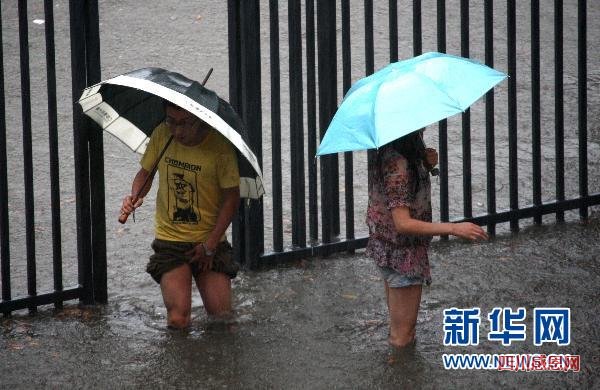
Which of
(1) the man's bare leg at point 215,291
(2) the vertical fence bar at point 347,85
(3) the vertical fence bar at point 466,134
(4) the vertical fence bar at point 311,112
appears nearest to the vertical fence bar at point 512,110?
(3) the vertical fence bar at point 466,134

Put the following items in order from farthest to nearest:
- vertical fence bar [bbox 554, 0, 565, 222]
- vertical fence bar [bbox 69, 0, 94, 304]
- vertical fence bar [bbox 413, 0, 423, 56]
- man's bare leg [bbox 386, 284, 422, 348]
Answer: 1. vertical fence bar [bbox 554, 0, 565, 222]
2. vertical fence bar [bbox 413, 0, 423, 56]
3. vertical fence bar [bbox 69, 0, 94, 304]
4. man's bare leg [bbox 386, 284, 422, 348]

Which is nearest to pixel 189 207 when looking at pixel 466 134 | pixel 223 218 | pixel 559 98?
pixel 223 218

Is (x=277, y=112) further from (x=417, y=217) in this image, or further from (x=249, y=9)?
(x=417, y=217)

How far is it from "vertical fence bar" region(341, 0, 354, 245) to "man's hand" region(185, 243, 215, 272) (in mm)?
1321

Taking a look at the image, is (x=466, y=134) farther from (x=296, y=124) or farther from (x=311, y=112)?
(x=296, y=124)

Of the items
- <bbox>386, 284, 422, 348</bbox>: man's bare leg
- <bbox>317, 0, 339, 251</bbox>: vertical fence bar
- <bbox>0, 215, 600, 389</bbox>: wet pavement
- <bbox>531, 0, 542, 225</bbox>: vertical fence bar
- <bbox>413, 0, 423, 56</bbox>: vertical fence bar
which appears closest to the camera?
<bbox>0, 215, 600, 389</bbox>: wet pavement

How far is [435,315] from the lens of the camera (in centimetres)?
625

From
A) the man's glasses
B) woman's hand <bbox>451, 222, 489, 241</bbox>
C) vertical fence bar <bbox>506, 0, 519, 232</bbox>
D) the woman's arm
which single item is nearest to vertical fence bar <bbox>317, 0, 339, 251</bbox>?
vertical fence bar <bbox>506, 0, 519, 232</bbox>

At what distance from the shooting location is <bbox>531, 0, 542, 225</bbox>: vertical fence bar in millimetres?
7418

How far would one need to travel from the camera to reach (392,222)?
5578 millimetres

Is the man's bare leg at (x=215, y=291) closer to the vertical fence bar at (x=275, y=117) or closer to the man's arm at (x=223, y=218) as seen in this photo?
the man's arm at (x=223, y=218)

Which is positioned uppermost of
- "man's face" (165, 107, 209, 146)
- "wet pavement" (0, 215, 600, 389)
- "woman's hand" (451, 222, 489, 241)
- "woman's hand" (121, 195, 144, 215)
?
"man's face" (165, 107, 209, 146)

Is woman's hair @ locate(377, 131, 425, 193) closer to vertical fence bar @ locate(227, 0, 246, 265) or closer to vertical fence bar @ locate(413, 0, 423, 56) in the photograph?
vertical fence bar @ locate(227, 0, 246, 265)

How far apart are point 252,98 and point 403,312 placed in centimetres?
176
